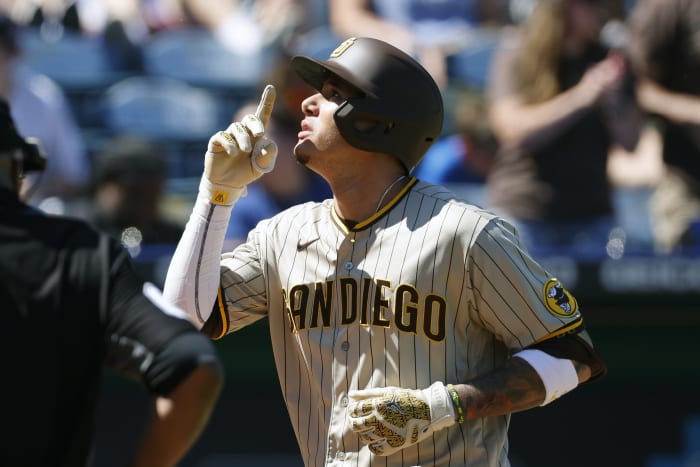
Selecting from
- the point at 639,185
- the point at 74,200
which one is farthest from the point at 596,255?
the point at 74,200

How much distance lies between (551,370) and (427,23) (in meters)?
4.19

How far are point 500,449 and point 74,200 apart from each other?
391cm

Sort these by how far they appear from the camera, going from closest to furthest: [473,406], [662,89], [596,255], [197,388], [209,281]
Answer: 1. [197,388]
2. [473,406]
3. [209,281]
4. [596,255]
5. [662,89]

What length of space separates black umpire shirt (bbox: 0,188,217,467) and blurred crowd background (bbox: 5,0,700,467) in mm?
3826

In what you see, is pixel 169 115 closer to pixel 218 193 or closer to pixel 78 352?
pixel 218 193

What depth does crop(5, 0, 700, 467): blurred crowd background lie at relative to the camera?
19.7ft

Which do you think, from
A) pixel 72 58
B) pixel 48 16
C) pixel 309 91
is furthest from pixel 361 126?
pixel 48 16

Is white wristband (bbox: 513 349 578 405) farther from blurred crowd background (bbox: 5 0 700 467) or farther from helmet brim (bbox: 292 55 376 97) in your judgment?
blurred crowd background (bbox: 5 0 700 467)

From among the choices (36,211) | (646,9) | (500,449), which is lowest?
(500,449)

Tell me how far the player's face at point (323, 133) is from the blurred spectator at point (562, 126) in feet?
10.9

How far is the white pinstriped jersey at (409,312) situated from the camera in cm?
275

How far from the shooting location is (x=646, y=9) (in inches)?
249

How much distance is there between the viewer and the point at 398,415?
262 cm

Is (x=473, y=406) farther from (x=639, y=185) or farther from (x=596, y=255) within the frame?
(x=639, y=185)
